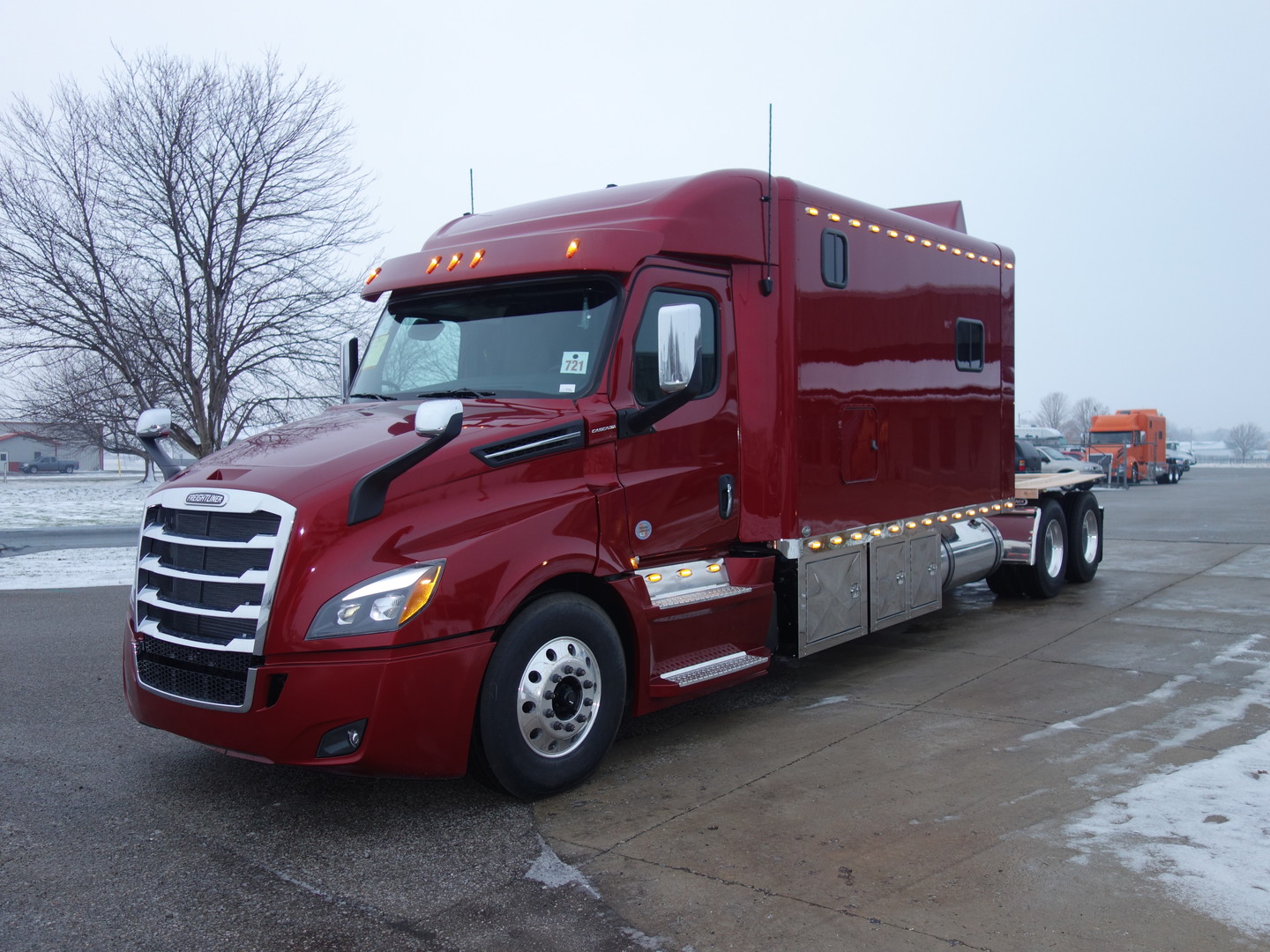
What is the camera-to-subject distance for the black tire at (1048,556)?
10648mm

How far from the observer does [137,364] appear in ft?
56.0

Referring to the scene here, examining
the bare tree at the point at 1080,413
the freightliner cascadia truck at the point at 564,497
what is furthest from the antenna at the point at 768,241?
the bare tree at the point at 1080,413

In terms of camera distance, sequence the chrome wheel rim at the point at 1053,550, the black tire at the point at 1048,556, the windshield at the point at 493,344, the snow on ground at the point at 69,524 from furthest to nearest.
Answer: the snow on ground at the point at 69,524 → the chrome wheel rim at the point at 1053,550 → the black tire at the point at 1048,556 → the windshield at the point at 493,344

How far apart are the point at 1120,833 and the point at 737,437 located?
2.96 meters

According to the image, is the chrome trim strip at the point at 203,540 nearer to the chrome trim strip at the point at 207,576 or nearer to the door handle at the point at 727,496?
the chrome trim strip at the point at 207,576

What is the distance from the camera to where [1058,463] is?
128 feet

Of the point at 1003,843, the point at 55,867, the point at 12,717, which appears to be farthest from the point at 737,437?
the point at 12,717

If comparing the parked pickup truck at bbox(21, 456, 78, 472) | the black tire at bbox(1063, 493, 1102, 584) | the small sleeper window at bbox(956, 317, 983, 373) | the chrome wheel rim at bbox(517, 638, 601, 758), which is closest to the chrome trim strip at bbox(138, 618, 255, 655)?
the chrome wheel rim at bbox(517, 638, 601, 758)

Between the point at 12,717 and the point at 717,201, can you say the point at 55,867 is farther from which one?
the point at 717,201

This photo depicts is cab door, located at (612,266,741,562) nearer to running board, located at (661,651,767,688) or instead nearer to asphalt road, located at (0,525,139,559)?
running board, located at (661,651,767,688)

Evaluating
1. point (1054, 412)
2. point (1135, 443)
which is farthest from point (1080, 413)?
point (1135, 443)

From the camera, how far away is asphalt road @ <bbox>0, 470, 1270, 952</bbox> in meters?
3.70

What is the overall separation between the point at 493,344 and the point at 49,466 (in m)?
93.2

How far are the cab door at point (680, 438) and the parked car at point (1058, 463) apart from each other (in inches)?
1306
